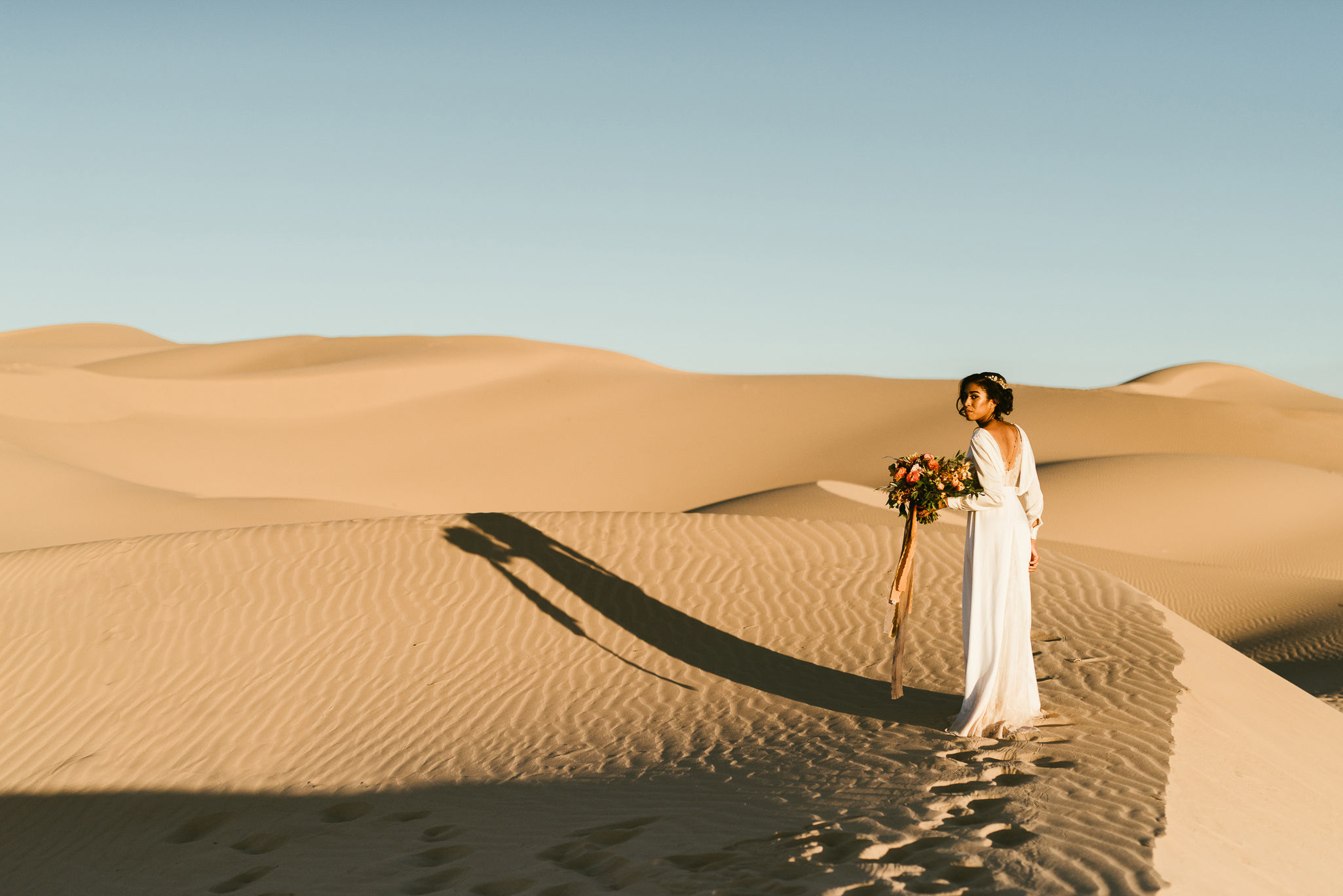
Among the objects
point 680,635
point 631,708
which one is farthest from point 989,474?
point 680,635

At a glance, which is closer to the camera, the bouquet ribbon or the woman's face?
the woman's face

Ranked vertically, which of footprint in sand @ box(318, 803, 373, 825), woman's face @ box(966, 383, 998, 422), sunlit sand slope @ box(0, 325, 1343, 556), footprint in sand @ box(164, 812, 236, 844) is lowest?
footprint in sand @ box(164, 812, 236, 844)

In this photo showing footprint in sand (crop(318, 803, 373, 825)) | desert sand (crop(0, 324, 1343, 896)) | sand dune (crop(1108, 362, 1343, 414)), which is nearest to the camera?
desert sand (crop(0, 324, 1343, 896))

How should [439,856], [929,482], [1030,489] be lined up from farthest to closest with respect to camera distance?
[929,482] → [1030,489] → [439,856]

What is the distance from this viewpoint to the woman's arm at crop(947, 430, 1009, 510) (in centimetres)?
620

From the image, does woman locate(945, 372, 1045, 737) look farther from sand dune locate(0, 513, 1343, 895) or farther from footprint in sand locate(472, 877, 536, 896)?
footprint in sand locate(472, 877, 536, 896)

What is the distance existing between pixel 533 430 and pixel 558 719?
1122 inches

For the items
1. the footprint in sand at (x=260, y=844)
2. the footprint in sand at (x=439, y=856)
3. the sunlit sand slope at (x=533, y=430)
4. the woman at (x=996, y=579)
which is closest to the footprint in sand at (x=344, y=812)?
the footprint in sand at (x=260, y=844)

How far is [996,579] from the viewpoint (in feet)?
20.6

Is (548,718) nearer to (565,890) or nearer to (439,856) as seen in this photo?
(439,856)

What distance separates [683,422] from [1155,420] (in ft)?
51.8

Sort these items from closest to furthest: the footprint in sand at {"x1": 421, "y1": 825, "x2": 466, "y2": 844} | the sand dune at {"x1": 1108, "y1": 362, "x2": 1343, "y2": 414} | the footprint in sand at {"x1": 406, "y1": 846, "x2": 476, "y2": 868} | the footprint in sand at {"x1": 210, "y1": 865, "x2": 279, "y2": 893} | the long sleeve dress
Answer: the footprint in sand at {"x1": 406, "y1": 846, "x2": 476, "y2": 868} → the footprint in sand at {"x1": 210, "y1": 865, "x2": 279, "y2": 893} → the footprint in sand at {"x1": 421, "y1": 825, "x2": 466, "y2": 844} → the long sleeve dress → the sand dune at {"x1": 1108, "y1": 362, "x2": 1343, "y2": 414}

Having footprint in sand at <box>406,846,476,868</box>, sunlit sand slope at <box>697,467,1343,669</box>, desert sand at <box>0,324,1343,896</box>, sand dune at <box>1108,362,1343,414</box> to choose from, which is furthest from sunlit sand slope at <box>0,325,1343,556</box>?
sand dune at <box>1108,362,1343,414</box>

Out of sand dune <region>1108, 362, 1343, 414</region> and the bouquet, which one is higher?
sand dune <region>1108, 362, 1343, 414</region>
